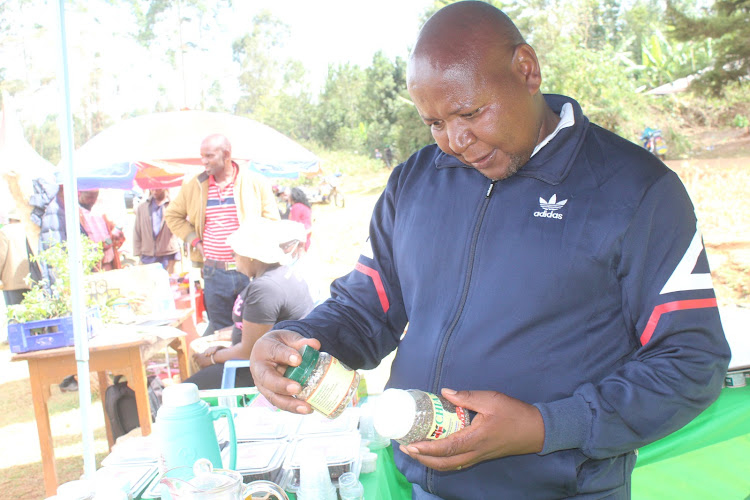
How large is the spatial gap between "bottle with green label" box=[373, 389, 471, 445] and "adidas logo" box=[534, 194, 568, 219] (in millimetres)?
461

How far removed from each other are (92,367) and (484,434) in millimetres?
3566

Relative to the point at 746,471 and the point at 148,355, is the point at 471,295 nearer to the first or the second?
the point at 746,471

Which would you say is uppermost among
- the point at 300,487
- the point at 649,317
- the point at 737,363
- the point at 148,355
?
the point at 649,317

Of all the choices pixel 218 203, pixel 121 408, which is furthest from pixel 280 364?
pixel 218 203

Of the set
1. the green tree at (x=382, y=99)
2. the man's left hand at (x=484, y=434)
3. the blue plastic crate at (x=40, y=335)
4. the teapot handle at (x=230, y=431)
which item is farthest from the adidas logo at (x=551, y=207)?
the green tree at (x=382, y=99)

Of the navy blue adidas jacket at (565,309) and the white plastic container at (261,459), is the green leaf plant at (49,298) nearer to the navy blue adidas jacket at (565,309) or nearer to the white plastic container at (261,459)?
the white plastic container at (261,459)

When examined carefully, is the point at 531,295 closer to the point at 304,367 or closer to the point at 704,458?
the point at 304,367

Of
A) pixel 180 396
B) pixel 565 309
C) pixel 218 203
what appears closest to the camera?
pixel 565 309

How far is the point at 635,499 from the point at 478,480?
2.20 meters

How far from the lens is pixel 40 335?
3.70 metres

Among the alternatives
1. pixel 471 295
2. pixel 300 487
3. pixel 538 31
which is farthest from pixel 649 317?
pixel 538 31

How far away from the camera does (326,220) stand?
67.4ft

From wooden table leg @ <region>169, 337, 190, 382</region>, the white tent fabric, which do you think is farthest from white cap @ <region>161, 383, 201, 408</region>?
the white tent fabric

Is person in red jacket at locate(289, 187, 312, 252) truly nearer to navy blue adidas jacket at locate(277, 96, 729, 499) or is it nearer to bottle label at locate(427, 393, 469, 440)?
navy blue adidas jacket at locate(277, 96, 729, 499)
